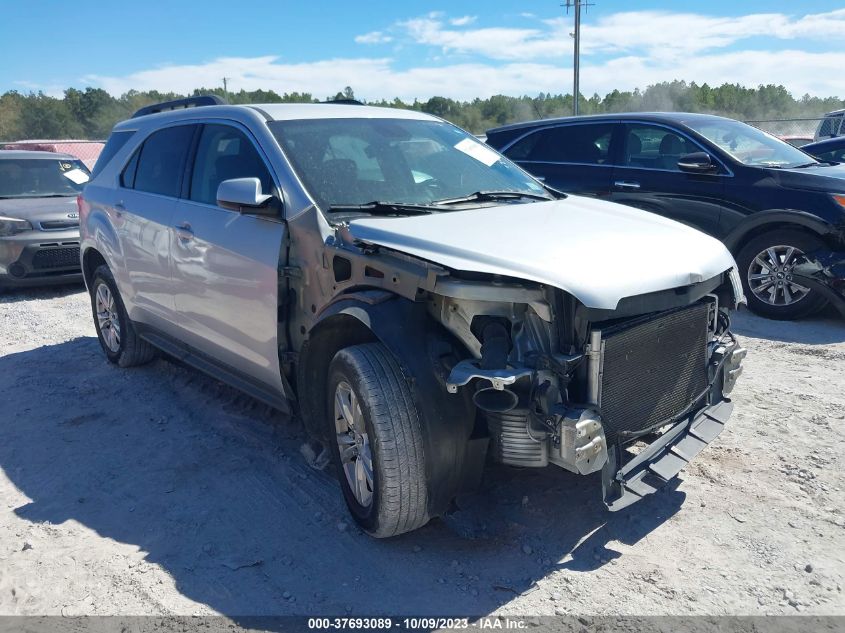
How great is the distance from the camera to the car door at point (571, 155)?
26.2ft

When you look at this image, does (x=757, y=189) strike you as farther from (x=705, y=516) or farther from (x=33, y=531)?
(x=33, y=531)

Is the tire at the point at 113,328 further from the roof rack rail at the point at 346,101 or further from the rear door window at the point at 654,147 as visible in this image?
the rear door window at the point at 654,147

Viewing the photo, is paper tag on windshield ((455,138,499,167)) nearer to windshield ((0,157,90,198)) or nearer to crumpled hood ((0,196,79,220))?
crumpled hood ((0,196,79,220))

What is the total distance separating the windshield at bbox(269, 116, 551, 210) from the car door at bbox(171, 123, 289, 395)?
9.5 inches

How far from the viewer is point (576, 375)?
297 cm

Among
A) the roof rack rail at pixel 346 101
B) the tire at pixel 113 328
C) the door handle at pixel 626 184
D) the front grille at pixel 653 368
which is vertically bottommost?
the tire at pixel 113 328

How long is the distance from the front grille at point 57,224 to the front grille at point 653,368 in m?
8.56

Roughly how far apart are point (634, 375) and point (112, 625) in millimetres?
2378

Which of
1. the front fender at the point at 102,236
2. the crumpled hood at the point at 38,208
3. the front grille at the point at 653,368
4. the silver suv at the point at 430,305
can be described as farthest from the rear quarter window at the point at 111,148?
the front grille at the point at 653,368

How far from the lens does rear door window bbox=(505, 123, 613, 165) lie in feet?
26.4

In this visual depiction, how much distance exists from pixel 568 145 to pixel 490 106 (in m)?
53.1

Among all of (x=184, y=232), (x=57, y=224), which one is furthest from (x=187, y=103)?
(x=57, y=224)

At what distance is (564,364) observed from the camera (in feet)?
9.32

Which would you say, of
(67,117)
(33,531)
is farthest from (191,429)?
(67,117)
